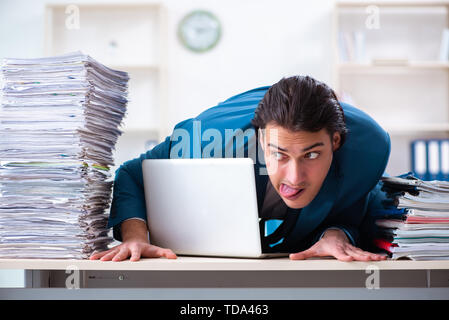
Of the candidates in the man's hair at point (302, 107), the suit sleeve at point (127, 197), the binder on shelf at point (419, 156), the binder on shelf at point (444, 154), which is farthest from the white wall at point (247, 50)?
the man's hair at point (302, 107)

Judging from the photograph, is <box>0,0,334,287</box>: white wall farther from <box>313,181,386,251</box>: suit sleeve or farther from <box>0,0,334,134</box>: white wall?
<box>313,181,386,251</box>: suit sleeve

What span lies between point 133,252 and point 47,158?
0.24 meters

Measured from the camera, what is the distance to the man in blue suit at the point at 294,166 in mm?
974

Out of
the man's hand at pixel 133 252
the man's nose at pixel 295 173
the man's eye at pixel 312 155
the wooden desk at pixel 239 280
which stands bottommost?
the wooden desk at pixel 239 280

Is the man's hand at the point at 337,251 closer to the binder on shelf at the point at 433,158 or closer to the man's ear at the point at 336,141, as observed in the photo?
the man's ear at the point at 336,141

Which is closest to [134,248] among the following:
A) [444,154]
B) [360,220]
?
[360,220]

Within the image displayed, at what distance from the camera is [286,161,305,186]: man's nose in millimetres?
967

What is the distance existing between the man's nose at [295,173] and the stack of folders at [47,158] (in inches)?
15.0

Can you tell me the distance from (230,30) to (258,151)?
2.91m

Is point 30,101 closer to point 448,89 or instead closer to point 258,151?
point 258,151

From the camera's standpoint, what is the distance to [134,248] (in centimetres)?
94

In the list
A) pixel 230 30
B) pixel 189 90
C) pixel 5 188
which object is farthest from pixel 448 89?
pixel 5 188

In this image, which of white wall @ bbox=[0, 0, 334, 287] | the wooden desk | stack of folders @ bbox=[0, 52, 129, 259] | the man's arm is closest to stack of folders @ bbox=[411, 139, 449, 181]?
white wall @ bbox=[0, 0, 334, 287]
